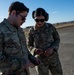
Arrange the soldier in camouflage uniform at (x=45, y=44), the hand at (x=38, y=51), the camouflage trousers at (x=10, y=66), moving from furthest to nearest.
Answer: the soldier in camouflage uniform at (x=45, y=44) < the hand at (x=38, y=51) < the camouflage trousers at (x=10, y=66)

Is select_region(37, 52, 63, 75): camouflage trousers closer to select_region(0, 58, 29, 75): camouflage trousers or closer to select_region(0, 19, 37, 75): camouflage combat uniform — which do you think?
select_region(0, 19, 37, 75): camouflage combat uniform

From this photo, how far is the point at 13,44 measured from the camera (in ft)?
11.0

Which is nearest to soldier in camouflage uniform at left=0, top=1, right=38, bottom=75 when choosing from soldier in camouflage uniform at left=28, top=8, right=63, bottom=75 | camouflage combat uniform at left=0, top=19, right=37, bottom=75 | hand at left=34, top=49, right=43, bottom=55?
camouflage combat uniform at left=0, top=19, right=37, bottom=75

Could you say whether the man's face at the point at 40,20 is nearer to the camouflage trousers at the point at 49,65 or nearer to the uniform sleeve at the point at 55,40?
the uniform sleeve at the point at 55,40

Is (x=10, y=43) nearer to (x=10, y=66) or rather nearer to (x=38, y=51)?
(x=10, y=66)

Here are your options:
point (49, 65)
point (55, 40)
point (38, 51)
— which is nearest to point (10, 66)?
point (38, 51)

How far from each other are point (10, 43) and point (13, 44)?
0.06 meters

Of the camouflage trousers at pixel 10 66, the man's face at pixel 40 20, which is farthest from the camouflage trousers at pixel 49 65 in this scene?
the camouflage trousers at pixel 10 66

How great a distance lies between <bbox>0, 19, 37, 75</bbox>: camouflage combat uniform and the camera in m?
3.21

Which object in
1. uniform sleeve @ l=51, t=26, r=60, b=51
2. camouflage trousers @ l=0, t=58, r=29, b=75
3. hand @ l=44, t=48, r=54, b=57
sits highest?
camouflage trousers @ l=0, t=58, r=29, b=75

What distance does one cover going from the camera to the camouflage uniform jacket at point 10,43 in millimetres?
3229

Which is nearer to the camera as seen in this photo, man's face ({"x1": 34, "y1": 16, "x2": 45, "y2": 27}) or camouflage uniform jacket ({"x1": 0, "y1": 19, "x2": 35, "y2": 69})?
camouflage uniform jacket ({"x1": 0, "y1": 19, "x2": 35, "y2": 69})

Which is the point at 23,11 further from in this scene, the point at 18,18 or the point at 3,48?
the point at 3,48

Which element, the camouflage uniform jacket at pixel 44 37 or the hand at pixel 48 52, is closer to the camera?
the hand at pixel 48 52
